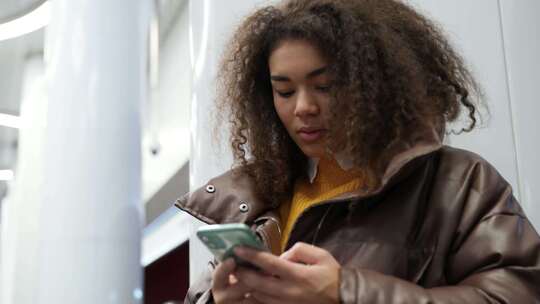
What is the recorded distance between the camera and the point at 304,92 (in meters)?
1.23

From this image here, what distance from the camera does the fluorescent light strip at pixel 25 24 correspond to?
16.7 ft

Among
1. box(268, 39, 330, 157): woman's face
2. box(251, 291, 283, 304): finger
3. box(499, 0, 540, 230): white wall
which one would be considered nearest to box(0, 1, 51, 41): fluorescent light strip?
box(499, 0, 540, 230): white wall

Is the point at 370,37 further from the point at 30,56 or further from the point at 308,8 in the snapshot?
the point at 30,56

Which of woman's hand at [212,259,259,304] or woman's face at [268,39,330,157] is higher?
woman's face at [268,39,330,157]

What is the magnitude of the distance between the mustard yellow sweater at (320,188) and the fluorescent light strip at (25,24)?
406 centimetres

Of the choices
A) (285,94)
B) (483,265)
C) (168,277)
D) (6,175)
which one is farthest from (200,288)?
(6,175)

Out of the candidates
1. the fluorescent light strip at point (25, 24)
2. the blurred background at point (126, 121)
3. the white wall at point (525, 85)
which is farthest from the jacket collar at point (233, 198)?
the fluorescent light strip at point (25, 24)

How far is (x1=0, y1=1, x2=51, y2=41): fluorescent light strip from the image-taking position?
5078 millimetres

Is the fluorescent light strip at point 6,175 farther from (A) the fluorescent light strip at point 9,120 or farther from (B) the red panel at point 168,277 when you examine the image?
(B) the red panel at point 168,277

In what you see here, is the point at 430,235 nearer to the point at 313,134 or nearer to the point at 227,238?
the point at 313,134

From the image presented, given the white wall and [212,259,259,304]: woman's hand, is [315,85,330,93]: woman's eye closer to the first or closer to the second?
[212,259,259,304]: woman's hand

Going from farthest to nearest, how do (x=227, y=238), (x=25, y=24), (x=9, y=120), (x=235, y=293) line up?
(x=9, y=120)
(x=25, y=24)
(x=235, y=293)
(x=227, y=238)

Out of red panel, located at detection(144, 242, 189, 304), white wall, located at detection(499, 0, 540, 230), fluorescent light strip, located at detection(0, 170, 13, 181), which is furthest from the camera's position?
fluorescent light strip, located at detection(0, 170, 13, 181)

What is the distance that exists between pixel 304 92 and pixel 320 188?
18cm
